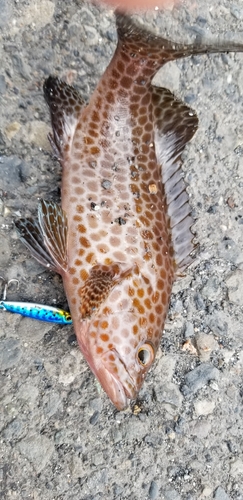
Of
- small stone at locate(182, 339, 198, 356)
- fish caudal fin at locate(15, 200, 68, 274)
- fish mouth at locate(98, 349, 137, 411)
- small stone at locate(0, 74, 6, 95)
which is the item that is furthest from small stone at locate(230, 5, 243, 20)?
fish mouth at locate(98, 349, 137, 411)

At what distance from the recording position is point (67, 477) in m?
3.46

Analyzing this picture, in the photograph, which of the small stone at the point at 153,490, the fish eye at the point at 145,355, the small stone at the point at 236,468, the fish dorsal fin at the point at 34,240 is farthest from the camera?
the small stone at the point at 236,468

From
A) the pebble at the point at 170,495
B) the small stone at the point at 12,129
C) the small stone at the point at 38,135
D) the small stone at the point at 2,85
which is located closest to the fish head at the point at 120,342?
the pebble at the point at 170,495

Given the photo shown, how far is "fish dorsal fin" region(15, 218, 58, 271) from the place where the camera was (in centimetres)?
343

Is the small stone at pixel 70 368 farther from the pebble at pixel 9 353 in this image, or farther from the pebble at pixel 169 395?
the pebble at pixel 169 395

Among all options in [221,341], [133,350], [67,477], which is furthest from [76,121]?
[67,477]

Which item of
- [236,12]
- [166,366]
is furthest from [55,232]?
[236,12]

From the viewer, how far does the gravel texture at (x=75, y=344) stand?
3.51 metres

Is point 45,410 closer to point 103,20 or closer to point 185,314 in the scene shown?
point 185,314

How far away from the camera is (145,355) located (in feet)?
10.8

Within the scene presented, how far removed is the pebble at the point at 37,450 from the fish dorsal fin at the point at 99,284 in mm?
902

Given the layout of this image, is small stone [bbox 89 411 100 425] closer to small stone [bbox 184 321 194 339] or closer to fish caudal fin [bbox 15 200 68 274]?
small stone [bbox 184 321 194 339]

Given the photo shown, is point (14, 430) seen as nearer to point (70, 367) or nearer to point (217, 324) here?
point (70, 367)

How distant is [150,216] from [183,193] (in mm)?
292
